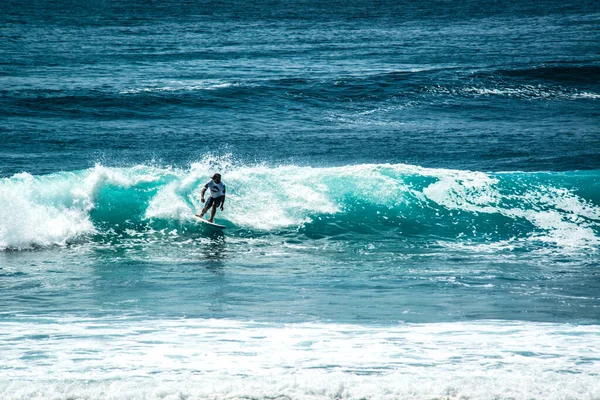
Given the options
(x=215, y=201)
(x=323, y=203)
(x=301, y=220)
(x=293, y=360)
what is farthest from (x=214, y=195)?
(x=293, y=360)

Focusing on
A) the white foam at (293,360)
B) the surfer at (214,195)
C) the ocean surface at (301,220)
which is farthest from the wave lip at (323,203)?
the white foam at (293,360)

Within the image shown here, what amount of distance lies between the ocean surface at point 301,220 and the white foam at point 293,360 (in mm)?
35

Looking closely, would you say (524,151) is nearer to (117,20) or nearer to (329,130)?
(329,130)

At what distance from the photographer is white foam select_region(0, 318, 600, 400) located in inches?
287

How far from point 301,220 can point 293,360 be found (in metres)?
Result: 8.71

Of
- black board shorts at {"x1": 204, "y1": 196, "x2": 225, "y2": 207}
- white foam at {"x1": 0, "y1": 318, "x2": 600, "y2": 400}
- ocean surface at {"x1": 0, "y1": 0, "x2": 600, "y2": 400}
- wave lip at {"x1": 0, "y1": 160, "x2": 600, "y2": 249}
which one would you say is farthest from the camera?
black board shorts at {"x1": 204, "y1": 196, "x2": 225, "y2": 207}

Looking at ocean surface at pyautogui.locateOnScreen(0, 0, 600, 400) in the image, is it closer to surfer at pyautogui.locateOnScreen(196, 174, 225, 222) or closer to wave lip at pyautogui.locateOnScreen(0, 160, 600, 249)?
wave lip at pyautogui.locateOnScreen(0, 160, 600, 249)

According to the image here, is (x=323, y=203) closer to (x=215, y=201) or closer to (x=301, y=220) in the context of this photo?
(x=301, y=220)

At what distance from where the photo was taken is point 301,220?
1680 centimetres

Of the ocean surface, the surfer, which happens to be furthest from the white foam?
the surfer

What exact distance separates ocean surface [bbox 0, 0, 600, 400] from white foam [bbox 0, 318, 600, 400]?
0.12 feet

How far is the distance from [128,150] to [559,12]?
→ 3921 centimetres

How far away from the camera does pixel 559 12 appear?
51.2 metres

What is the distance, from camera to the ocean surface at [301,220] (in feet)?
26.5
